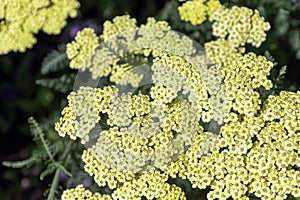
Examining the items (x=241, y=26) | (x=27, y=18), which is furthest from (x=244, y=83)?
(x=27, y=18)

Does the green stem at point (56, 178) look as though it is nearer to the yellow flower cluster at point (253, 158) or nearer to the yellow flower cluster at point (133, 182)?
the yellow flower cluster at point (133, 182)

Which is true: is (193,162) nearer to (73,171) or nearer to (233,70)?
(233,70)

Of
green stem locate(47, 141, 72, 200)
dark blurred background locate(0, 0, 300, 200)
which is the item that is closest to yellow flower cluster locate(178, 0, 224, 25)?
dark blurred background locate(0, 0, 300, 200)

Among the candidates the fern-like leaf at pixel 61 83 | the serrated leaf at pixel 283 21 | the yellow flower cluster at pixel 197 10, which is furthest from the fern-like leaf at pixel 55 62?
the serrated leaf at pixel 283 21

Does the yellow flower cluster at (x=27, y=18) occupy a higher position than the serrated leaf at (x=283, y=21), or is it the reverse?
the yellow flower cluster at (x=27, y=18)

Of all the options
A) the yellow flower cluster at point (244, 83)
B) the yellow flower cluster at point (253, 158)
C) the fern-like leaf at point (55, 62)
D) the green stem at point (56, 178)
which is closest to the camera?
the yellow flower cluster at point (253, 158)

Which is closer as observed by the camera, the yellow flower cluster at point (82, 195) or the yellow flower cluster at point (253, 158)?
the yellow flower cluster at point (253, 158)


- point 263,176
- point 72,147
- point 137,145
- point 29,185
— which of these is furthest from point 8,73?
point 263,176

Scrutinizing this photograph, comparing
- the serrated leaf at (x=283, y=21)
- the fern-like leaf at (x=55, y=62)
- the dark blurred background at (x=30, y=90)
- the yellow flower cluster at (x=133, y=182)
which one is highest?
the serrated leaf at (x=283, y=21)
